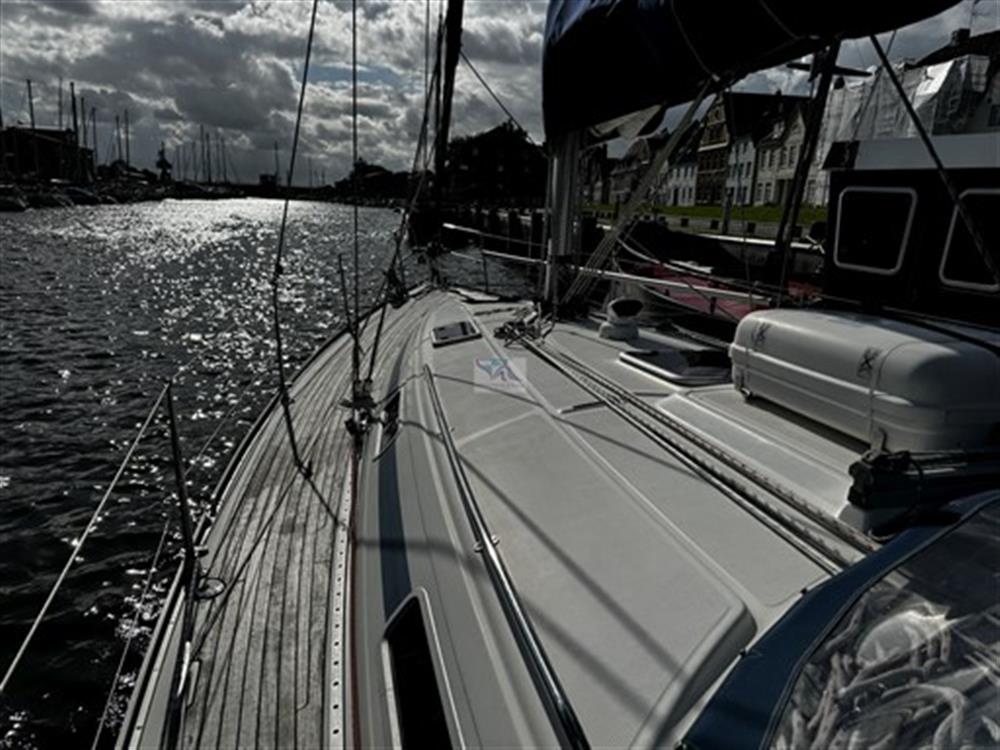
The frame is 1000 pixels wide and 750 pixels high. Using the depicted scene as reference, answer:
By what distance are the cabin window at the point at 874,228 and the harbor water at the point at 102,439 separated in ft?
14.0

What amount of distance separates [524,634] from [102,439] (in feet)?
33.2

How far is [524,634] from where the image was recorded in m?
2.19

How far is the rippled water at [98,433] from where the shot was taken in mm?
5605

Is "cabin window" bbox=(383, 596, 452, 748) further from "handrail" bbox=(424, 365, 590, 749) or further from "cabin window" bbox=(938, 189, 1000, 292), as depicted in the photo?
"cabin window" bbox=(938, 189, 1000, 292)

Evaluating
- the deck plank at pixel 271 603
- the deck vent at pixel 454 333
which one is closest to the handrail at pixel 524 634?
the deck plank at pixel 271 603

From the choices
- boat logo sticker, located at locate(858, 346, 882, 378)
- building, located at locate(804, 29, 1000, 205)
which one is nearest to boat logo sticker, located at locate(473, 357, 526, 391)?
boat logo sticker, located at locate(858, 346, 882, 378)

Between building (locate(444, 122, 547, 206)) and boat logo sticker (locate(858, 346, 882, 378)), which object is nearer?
boat logo sticker (locate(858, 346, 882, 378))

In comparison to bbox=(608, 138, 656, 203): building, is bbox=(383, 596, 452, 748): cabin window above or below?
below

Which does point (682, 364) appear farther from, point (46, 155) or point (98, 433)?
point (46, 155)

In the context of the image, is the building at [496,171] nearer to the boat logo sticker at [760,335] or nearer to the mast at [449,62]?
the mast at [449,62]

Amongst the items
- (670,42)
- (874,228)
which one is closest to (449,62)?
(670,42)

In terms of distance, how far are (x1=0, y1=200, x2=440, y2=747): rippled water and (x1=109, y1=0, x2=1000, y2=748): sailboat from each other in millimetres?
982

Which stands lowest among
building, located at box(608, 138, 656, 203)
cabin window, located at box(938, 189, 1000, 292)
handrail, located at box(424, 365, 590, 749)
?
handrail, located at box(424, 365, 590, 749)

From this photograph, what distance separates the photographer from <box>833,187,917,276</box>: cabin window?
167 inches
